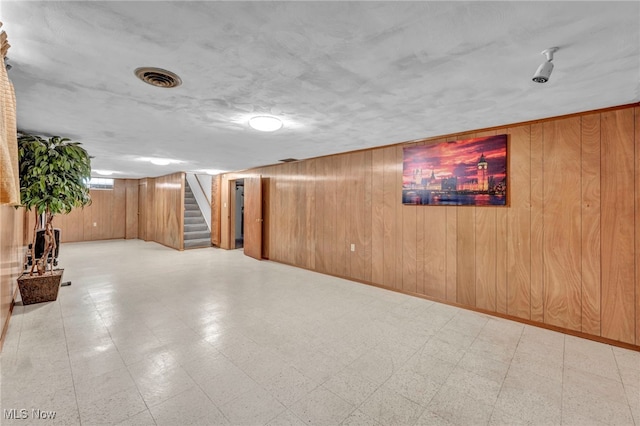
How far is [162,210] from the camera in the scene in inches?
332

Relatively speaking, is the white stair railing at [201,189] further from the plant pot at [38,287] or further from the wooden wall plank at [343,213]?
the wooden wall plank at [343,213]

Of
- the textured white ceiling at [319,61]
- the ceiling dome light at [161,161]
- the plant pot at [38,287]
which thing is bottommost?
the plant pot at [38,287]

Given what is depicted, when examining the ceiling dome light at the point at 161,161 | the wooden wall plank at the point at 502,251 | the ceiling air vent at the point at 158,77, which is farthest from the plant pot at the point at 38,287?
the wooden wall plank at the point at 502,251

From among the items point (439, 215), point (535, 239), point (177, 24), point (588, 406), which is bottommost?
point (588, 406)

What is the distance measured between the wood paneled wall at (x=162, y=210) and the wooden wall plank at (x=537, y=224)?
7447mm

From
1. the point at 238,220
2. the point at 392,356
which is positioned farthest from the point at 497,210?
the point at 238,220

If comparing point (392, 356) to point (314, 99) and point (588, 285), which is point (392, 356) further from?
point (314, 99)

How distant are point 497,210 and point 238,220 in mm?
8057

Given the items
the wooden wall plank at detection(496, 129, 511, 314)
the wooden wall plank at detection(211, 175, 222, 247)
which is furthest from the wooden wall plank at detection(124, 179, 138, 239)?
the wooden wall plank at detection(496, 129, 511, 314)

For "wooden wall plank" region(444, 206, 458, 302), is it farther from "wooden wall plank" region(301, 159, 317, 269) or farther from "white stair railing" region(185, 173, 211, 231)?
"white stair railing" region(185, 173, 211, 231)

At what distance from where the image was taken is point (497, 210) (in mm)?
3221

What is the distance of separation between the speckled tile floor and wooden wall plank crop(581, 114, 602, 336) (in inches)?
11.7

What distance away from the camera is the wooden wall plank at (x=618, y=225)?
8.27 ft

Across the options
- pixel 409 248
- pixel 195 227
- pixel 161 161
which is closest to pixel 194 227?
pixel 195 227
